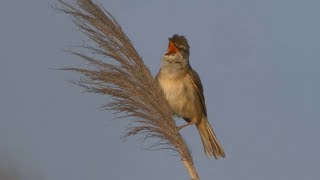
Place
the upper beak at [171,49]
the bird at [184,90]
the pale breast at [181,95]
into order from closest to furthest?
the upper beak at [171,49]
the bird at [184,90]
the pale breast at [181,95]

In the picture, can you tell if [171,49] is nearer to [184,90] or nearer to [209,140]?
[184,90]

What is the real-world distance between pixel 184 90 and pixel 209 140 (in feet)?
2.29

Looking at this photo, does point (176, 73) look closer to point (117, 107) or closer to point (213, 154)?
point (213, 154)

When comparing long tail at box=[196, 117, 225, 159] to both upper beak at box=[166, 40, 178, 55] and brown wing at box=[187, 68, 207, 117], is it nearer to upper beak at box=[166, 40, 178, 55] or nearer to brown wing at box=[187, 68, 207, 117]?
brown wing at box=[187, 68, 207, 117]

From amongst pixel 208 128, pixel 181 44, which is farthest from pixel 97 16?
pixel 208 128

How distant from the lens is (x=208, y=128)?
7418mm

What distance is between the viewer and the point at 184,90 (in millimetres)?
7074

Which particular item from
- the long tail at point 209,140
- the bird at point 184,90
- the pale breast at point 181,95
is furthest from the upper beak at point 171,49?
the long tail at point 209,140

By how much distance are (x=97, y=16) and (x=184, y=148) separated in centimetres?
104

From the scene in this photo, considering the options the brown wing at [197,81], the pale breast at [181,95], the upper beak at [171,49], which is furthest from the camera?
the brown wing at [197,81]

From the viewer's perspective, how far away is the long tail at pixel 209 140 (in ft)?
22.6

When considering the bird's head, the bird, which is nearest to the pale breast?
the bird

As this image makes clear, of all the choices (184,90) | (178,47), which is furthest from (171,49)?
(184,90)

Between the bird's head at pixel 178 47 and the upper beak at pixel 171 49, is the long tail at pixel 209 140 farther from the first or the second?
the upper beak at pixel 171 49
